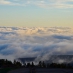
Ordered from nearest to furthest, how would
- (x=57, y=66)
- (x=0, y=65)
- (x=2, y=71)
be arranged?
(x=2, y=71) < (x=57, y=66) < (x=0, y=65)

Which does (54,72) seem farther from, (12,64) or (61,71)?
(12,64)

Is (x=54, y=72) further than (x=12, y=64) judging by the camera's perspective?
No

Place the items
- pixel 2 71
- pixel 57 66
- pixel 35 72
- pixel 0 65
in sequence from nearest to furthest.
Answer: pixel 35 72 < pixel 2 71 < pixel 57 66 < pixel 0 65

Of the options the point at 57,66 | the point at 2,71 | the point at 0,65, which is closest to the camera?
the point at 2,71

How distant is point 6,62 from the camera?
94.1 meters

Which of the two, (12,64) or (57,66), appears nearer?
(57,66)

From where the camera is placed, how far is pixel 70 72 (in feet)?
233

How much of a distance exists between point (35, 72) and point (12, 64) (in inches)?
871

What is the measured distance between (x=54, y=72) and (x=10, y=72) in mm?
9181

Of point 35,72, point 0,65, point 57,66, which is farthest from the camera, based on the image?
point 0,65

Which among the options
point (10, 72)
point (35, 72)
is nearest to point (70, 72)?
point (35, 72)

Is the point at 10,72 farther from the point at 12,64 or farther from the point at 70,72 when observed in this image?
the point at 12,64

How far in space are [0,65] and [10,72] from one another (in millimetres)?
16844

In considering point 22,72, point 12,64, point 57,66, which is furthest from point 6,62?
point 22,72
